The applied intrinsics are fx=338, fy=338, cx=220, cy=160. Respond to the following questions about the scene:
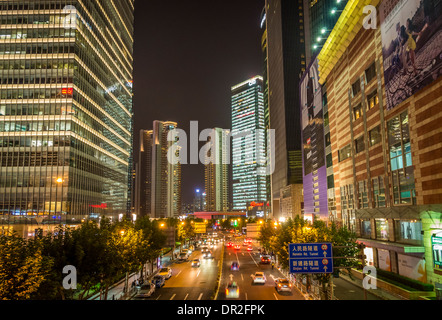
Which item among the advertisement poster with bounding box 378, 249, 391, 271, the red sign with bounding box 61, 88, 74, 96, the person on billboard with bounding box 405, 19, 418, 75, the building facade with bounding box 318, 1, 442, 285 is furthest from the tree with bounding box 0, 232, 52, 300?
the red sign with bounding box 61, 88, 74, 96

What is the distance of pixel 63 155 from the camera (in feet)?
272

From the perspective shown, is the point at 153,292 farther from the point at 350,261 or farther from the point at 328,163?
the point at 328,163

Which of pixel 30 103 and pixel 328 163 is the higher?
pixel 30 103

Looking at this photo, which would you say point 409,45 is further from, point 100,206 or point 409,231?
point 100,206

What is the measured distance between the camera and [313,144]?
85.9m

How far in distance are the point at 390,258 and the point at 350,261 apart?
9.72 m

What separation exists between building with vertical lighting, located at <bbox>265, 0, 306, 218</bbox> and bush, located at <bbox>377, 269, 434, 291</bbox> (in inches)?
4179

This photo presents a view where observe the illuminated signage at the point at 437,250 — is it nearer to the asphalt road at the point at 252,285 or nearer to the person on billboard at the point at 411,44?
the asphalt road at the point at 252,285

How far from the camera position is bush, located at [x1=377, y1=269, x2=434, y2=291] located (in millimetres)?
32250

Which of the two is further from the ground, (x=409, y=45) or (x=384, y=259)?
(x=409, y=45)

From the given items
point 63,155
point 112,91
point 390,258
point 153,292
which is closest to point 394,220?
point 390,258

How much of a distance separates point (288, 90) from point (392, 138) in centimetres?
12023

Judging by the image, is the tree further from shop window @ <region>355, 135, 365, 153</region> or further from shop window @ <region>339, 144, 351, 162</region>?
shop window @ <region>339, 144, 351, 162</region>

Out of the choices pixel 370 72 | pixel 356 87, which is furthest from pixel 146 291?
pixel 356 87
